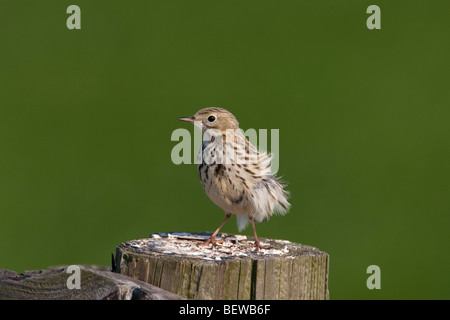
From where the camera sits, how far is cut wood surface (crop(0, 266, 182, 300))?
4.49 meters

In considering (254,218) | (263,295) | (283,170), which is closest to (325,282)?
(263,295)

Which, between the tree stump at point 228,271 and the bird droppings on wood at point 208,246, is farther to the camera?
the bird droppings on wood at point 208,246

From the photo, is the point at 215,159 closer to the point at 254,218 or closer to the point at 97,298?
the point at 254,218

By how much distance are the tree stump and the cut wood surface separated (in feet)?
2.38

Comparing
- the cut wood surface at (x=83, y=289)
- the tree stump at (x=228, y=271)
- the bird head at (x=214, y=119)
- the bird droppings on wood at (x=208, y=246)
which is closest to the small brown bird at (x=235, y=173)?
the bird head at (x=214, y=119)

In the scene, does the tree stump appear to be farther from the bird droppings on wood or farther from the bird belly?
the bird belly

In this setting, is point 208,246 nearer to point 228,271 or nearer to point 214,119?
point 228,271

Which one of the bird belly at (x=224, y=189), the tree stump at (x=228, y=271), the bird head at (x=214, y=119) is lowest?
the tree stump at (x=228, y=271)

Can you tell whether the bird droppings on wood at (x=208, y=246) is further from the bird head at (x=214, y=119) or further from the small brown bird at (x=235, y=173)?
the bird head at (x=214, y=119)

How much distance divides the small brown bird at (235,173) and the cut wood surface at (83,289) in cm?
205

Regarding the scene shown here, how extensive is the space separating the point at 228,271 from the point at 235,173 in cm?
154

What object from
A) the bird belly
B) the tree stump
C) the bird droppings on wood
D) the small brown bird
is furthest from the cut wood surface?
the bird belly

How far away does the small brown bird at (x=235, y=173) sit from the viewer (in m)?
6.82

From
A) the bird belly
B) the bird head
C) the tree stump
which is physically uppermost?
the bird head
